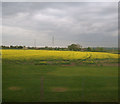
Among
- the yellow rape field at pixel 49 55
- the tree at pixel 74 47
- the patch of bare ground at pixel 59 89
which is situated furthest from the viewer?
the yellow rape field at pixel 49 55

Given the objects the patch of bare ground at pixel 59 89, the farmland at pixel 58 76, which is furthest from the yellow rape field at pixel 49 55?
the patch of bare ground at pixel 59 89

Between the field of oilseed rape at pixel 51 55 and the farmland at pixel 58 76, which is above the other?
the field of oilseed rape at pixel 51 55

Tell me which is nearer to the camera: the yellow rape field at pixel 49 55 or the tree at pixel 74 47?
the tree at pixel 74 47

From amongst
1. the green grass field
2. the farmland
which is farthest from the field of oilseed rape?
the green grass field

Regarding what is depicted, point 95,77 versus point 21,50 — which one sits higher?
point 21,50

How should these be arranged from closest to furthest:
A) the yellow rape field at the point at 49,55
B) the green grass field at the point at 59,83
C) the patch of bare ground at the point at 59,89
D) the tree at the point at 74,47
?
the green grass field at the point at 59,83
the patch of bare ground at the point at 59,89
the tree at the point at 74,47
the yellow rape field at the point at 49,55

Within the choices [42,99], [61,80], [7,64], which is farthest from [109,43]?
[7,64]

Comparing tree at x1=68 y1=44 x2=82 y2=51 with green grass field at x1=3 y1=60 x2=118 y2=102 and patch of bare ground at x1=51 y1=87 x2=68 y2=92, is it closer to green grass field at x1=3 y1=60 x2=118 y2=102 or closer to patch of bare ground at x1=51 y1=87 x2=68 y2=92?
green grass field at x1=3 y1=60 x2=118 y2=102

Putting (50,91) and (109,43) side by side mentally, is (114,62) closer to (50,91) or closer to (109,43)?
(109,43)

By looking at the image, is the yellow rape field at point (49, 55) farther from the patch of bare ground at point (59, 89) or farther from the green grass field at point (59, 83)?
the patch of bare ground at point (59, 89)

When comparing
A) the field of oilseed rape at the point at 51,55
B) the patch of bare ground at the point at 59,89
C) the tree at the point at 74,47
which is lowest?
the patch of bare ground at the point at 59,89
